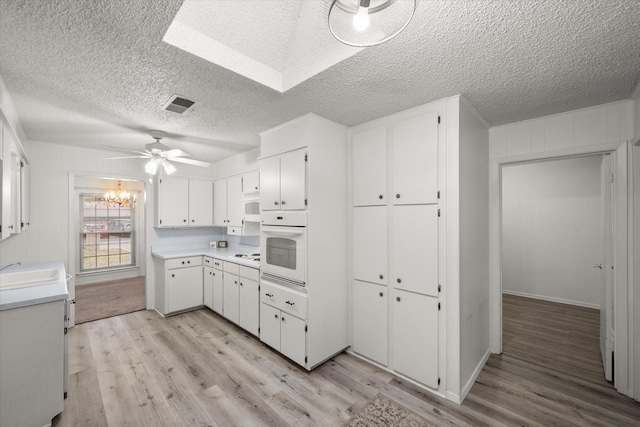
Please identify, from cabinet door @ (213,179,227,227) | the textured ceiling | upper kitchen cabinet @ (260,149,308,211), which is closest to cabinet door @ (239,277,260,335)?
A: upper kitchen cabinet @ (260,149,308,211)

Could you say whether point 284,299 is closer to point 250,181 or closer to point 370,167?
point 370,167

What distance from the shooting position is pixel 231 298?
12.0ft

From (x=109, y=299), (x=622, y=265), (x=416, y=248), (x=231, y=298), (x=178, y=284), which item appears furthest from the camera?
(x=109, y=299)

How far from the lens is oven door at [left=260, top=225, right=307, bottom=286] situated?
2.60m

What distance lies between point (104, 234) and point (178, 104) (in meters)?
5.54

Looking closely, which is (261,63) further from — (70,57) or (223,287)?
(223,287)

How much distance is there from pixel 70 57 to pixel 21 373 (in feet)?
6.89

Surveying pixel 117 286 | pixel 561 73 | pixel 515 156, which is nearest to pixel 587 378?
pixel 515 156

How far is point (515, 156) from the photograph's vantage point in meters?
2.78

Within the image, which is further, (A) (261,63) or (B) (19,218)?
(B) (19,218)

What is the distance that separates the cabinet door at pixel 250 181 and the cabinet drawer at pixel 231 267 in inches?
41.2

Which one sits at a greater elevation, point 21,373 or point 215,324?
point 21,373

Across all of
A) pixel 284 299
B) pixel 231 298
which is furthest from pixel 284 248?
pixel 231 298

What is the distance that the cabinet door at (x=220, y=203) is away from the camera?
14.6ft
